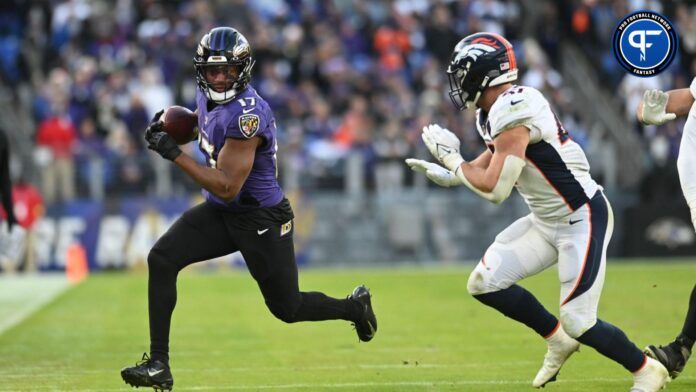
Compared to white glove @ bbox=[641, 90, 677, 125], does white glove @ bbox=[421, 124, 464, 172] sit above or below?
below

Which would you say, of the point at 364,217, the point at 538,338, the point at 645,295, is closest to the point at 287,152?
the point at 364,217

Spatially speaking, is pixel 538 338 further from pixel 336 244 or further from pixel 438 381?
pixel 336 244

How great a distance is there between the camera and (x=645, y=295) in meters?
12.6

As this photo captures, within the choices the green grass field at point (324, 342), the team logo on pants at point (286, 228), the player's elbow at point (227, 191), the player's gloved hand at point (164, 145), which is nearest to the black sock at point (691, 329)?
the green grass field at point (324, 342)

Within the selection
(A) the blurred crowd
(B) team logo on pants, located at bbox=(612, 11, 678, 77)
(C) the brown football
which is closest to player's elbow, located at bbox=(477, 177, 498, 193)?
(C) the brown football

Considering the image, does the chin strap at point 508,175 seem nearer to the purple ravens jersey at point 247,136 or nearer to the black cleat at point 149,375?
the purple ravens jersey at point 247,136

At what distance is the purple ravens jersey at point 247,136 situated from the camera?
6559mm

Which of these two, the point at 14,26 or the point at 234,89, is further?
the point at 14,26

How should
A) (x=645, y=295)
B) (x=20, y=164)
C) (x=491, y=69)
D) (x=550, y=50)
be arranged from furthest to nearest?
(x=550, y=50), (x=20, y=164), (x=645, y=295), (x=491, y=69)

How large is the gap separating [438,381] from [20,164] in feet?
37.3

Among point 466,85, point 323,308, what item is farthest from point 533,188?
point 323,308

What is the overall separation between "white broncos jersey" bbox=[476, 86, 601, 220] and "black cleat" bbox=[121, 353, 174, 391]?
6.97 ft

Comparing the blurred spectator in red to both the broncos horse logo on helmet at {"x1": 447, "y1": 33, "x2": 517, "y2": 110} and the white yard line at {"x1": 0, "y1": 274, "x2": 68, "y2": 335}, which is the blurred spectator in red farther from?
the broncos horse logo on helmet at {"x1": 447, "y1": 33, "x2": 517, "y2": 110}

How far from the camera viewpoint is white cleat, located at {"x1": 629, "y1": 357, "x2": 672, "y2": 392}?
6367 millimetres
